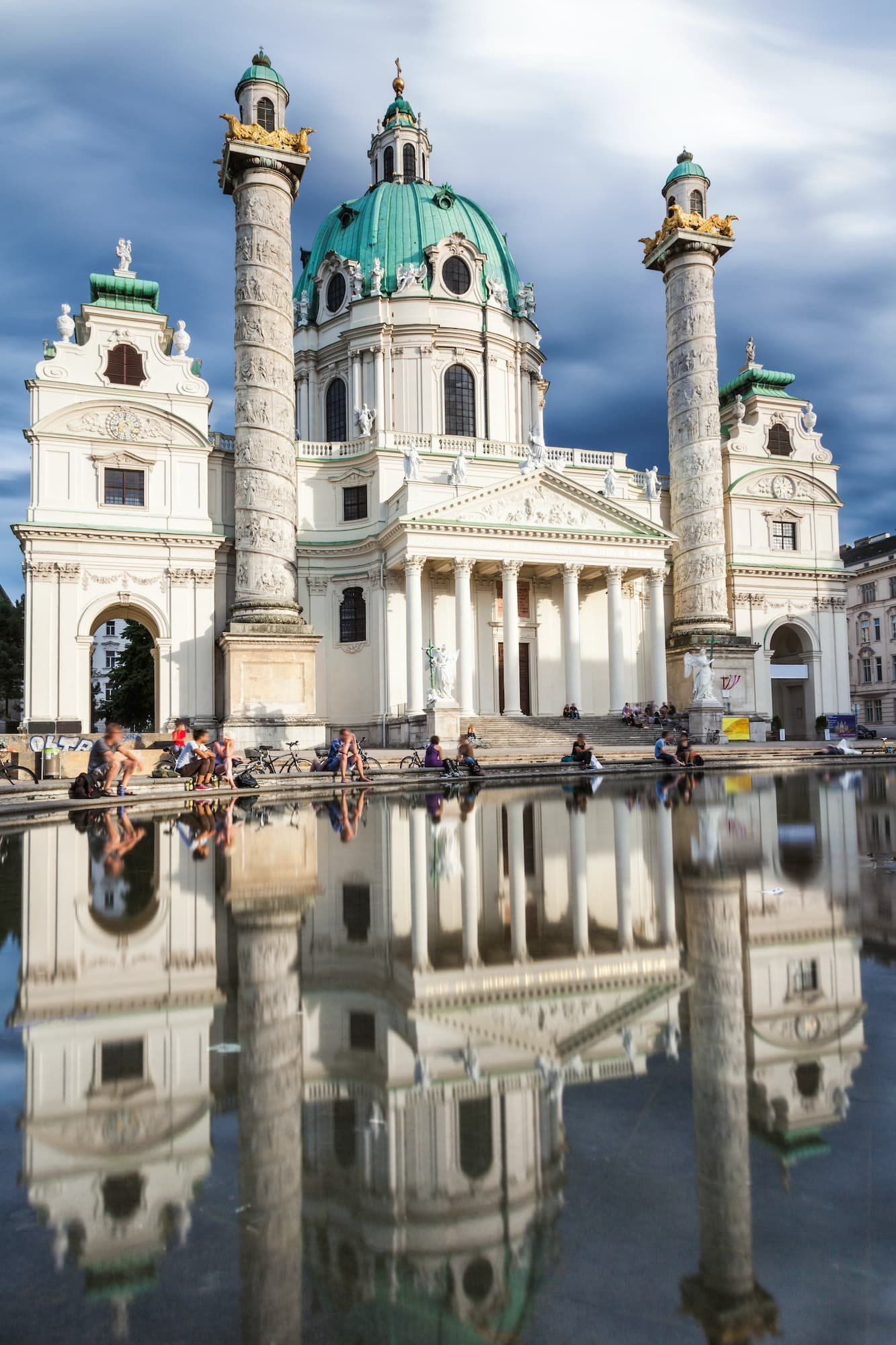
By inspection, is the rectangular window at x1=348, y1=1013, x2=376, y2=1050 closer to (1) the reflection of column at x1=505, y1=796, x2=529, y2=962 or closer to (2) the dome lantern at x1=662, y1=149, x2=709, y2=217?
(1) the reflection of column at x1=505, y1=796, x2=529, y2=962

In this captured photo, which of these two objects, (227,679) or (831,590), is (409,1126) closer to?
(227,679)

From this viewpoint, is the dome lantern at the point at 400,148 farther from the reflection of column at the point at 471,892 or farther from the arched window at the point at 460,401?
the reflection of column at the point at 471,892

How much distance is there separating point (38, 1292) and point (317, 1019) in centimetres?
212

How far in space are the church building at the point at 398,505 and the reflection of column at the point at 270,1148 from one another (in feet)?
92.4

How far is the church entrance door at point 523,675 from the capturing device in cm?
4188

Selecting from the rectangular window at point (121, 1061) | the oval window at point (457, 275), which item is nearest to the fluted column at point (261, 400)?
the oval window at point (457, 275)

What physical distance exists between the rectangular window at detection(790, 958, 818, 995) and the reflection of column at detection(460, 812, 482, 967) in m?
1.71

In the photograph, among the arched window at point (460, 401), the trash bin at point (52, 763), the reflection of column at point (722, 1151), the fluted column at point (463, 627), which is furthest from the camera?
the arched window at point (460, 401)

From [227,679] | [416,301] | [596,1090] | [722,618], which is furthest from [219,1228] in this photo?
[416,301]

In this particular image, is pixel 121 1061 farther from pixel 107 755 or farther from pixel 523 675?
pixel 523 675

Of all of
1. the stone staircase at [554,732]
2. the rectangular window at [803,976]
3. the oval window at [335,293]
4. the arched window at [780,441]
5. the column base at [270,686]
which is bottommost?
the rectangular window at [803,976]

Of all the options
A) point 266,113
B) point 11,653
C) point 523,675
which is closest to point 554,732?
point 523,675

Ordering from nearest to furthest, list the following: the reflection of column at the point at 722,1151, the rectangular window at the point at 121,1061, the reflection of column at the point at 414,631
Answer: the reflection of column at the point at 722,1151 < the rectangular window at the point at 121,1061 < the reflection of column at the point at 414,631

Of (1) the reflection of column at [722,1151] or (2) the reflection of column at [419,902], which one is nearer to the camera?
(1) the reflection of column at [722,1151]
